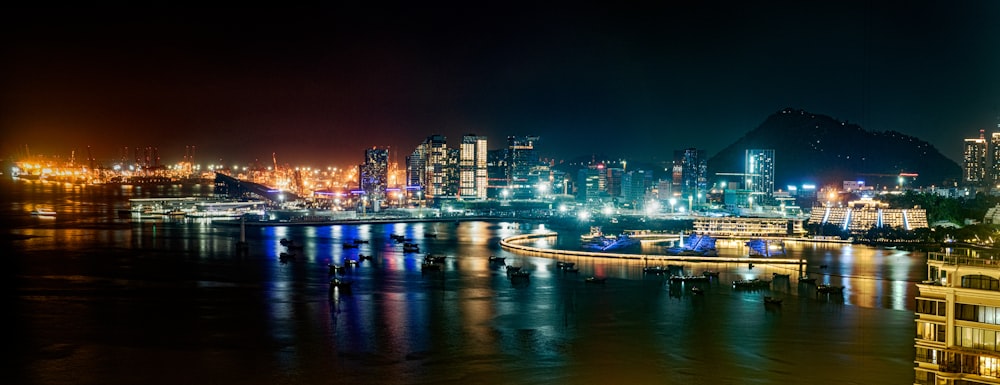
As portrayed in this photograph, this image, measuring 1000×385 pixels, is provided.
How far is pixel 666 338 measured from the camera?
9.47 m

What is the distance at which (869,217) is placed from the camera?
2539 centimetres

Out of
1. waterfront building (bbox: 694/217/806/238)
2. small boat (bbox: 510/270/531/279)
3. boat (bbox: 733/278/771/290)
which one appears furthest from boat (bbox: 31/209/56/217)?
boat (bbox: 733/278/771/290)

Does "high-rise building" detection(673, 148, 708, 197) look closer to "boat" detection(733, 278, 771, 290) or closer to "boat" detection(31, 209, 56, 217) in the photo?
"boat" detection(31, 209, 56, 217)

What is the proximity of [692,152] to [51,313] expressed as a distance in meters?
38.4

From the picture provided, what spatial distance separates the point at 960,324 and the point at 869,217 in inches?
911

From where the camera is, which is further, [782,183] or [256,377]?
[782,183]

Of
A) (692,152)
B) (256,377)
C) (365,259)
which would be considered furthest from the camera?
(692,152)

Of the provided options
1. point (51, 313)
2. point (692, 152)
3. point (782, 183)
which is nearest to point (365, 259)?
point (51, 313)

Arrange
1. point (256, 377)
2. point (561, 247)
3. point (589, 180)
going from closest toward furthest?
1. point (256, 377)
2. point (561, 247)
3. point (589, 180)

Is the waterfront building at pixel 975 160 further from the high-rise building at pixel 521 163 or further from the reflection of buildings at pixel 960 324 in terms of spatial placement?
the reflection of buildings at pixel 960 324

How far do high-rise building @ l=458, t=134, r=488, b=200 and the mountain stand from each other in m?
17.1

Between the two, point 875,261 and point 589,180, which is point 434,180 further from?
point 875,261

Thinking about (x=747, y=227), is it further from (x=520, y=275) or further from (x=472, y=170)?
(x=472, y=170)

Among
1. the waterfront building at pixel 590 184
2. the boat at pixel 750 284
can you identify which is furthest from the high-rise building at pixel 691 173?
the boat at pixel 750 284
